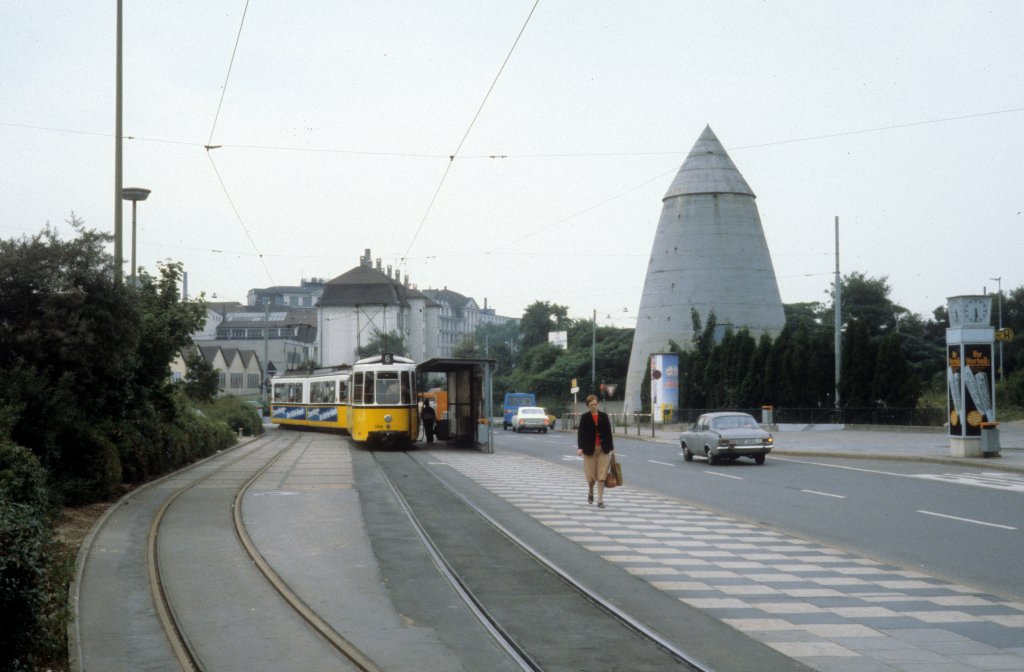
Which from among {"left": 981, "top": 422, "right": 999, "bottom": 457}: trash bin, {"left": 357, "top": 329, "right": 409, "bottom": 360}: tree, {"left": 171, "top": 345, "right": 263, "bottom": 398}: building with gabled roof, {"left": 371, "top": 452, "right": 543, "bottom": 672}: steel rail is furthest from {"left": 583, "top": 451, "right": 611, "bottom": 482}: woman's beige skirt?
{"left": 357, "top": 329, "right": 409, "bottom": 360}: tree

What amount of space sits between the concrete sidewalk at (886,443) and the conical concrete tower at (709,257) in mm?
18282

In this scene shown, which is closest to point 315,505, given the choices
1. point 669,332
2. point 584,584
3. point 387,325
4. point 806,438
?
point 584,584

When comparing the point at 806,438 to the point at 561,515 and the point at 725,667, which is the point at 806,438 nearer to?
the point at 561,515

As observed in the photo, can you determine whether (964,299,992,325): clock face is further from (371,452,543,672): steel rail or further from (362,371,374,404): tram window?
(371,452,543,672): steel rail

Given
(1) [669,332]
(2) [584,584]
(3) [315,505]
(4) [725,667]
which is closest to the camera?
(4) [725,667]

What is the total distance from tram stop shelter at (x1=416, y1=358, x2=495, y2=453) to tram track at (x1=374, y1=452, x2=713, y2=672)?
61.2 feet

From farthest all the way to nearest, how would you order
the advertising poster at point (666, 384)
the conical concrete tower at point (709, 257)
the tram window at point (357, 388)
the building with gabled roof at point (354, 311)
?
the building with gabled roof at point (354, 311) < the conical concrete tower at point (709, 257) < the advertising poster at point (666, 384) < the tram window at point (357, 388)

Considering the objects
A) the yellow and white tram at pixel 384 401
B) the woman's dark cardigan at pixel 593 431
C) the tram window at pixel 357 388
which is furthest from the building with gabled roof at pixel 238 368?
the woman's dark cardigan at pixel 593 431

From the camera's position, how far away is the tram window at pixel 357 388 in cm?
A: 3619

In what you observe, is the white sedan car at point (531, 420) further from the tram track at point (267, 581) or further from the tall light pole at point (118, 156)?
the tram track at point (267, 581)

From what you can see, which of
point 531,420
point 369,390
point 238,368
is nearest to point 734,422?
point 369,390

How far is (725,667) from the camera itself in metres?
6.75

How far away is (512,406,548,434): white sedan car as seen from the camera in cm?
5725

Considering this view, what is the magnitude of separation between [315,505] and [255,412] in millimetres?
33047
